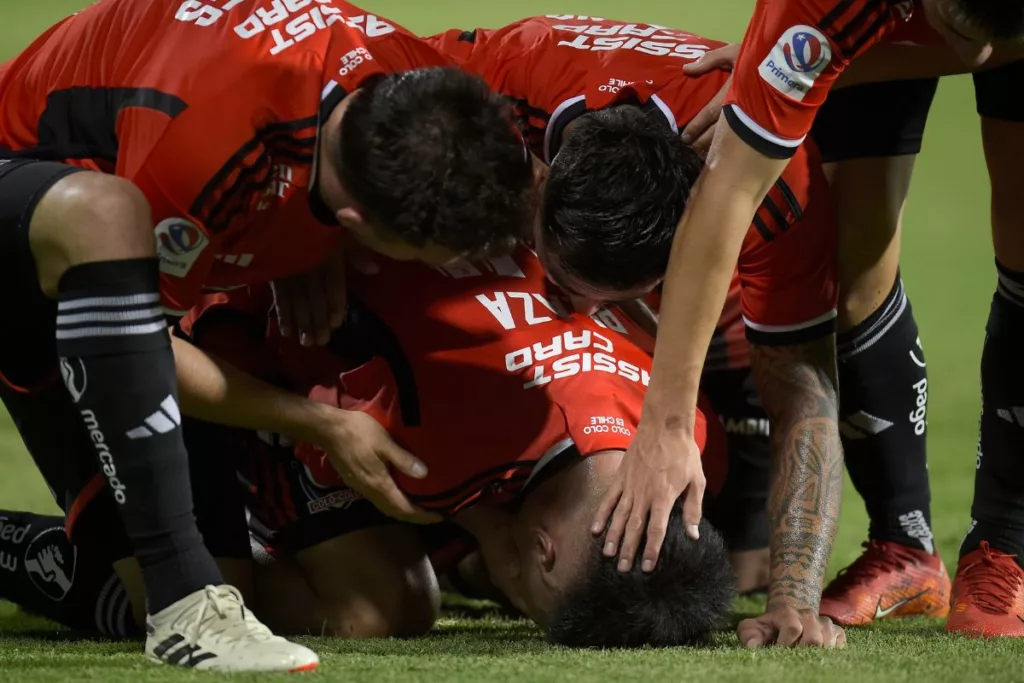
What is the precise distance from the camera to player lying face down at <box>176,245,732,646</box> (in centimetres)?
251

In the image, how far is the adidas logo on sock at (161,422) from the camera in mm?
2113

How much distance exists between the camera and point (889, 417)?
3.15 meters

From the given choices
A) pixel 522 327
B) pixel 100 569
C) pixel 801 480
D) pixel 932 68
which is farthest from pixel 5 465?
pixel 932 68

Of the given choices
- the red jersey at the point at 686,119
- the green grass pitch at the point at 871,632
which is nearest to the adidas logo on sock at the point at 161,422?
the green grass pitch at the point at 871,632

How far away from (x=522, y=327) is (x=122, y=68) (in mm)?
913

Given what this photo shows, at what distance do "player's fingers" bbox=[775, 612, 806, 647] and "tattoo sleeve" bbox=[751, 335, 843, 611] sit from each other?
53mm

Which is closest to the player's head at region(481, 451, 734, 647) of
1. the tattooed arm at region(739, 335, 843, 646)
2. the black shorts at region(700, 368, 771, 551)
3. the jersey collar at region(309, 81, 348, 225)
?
the tattooed arm at region(739, 335, 843, 646)

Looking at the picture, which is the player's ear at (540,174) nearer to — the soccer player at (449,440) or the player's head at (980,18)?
the soccer player at (449,440)

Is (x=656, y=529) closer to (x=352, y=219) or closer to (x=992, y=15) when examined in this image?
(x=352, y=219)

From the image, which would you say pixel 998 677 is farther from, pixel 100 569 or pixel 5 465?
pixel 5 465

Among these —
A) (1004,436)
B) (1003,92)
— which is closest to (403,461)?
(1004,436)

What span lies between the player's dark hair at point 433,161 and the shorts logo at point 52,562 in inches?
44.7

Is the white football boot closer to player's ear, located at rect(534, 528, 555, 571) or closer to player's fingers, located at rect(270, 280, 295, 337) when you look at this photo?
player's ear, located at rect(534, 528, 555, 571)

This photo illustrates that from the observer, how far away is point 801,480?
2648 millimetres
